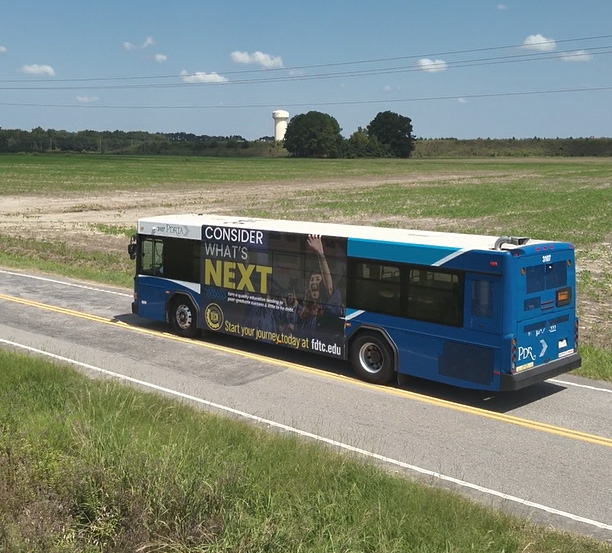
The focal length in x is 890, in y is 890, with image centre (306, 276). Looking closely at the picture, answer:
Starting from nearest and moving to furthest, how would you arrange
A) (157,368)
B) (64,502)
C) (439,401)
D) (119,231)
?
(64,502)
(439,401)
(157,368)
(119,231)

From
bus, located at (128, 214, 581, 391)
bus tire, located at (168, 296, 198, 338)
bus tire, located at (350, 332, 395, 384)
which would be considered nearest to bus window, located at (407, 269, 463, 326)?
bus, located at (128, 214, 581, 391)

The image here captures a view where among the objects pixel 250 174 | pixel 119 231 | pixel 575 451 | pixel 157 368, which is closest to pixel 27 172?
pixel 250 174

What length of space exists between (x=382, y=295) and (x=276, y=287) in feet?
7.76

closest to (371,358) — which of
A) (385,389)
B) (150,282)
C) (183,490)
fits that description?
(385,389)

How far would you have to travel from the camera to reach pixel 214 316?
17266 millimetres

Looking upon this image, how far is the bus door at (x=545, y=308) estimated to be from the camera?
1300 cm

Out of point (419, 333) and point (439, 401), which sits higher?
point (419, 333)

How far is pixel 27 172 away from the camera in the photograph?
96.2m

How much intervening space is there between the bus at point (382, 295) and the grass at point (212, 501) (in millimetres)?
4021

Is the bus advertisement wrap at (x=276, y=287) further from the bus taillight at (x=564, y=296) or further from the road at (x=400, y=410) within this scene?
the bus taillight at (x=564, y=296)

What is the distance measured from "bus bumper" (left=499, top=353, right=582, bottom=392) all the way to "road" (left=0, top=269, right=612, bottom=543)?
1.50ft

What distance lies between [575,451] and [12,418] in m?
6.97

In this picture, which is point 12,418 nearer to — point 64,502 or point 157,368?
point 64,502

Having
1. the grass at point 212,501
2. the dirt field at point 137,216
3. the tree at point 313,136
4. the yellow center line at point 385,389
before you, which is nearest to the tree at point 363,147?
the tree at point 313,136
